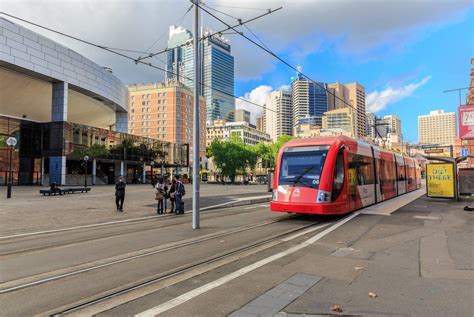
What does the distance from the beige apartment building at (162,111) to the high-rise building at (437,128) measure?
73.3 metres

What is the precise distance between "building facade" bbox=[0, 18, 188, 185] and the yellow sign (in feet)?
123

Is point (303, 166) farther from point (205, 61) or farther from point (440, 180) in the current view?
point (205, 61)

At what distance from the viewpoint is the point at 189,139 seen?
141500 mm

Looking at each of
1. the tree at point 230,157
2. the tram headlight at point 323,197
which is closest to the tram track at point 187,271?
the tram headlight at point 323,197

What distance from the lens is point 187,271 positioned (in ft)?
20.6

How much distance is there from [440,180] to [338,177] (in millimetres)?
13411

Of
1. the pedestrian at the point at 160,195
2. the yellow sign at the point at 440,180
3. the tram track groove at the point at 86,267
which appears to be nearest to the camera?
the tram track groove at the point at 86,267

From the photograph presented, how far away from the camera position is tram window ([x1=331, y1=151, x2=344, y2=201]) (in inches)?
492

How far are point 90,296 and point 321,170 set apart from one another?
9.14 meters

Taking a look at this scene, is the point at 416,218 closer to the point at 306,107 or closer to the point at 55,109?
the point at 306,107

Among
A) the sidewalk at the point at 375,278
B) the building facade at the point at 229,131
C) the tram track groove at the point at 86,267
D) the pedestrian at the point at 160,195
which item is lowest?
the tram track groove at the point at 86,267

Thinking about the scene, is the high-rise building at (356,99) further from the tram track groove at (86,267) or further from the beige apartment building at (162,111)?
the beige apartment building at (162,111)

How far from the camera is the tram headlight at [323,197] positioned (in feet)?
39.5

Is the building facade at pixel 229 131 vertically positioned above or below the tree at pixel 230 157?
above
